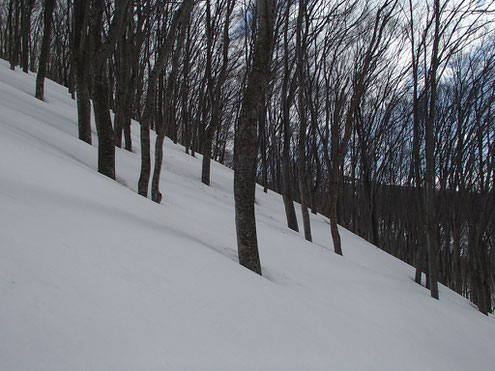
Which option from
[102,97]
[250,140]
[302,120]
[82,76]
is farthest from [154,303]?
[302,120]

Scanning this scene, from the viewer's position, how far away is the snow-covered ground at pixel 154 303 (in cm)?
145

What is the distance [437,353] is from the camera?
3.56m

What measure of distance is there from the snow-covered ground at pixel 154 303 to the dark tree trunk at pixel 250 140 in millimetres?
501

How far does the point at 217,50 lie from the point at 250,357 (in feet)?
55.0

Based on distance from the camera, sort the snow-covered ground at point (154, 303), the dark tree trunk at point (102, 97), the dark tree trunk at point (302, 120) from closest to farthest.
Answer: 1. the snow-covered ground at point (154, 303)
2. the dark tree trunk at point (102, 97)
3. the dark tree trunk at point (302, 120)

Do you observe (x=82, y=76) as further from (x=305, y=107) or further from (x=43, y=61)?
(x=305, y=107)

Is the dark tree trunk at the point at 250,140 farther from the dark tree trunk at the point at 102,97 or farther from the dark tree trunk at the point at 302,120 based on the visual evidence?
the dark tree trunk at the point at 302,120

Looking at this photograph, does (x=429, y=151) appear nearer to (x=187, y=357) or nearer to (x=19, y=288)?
(x=187, y=357)

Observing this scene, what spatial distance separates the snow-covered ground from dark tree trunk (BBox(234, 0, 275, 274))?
50 cm

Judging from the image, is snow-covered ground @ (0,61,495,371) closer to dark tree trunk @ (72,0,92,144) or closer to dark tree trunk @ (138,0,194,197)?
dark tree trunk @ (138,0,194,197)

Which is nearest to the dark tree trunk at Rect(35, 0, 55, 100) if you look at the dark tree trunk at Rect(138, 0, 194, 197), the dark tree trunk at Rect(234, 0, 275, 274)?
the dark tree trunk at Rect(138, 0, 194, 197)

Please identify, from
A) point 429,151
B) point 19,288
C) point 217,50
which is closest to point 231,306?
point 19,288

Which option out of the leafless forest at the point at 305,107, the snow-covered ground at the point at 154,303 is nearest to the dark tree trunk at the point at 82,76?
the leafless forest at the point at 305,107

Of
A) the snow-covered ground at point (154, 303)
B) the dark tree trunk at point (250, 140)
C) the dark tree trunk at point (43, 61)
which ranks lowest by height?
the snow-covered ground at point (154, 303)
